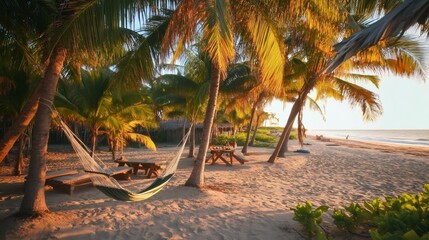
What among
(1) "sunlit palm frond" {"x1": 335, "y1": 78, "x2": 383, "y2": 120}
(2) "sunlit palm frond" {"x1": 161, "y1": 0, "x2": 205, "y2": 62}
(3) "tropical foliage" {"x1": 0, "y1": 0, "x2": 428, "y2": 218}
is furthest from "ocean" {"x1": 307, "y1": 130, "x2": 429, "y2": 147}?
(2) "sunlit palm frond" {"x1": 161, "y1": 0, "x2": 205, "y2": 62}

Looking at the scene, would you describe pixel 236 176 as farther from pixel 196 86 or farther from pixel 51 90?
pixel 51 90

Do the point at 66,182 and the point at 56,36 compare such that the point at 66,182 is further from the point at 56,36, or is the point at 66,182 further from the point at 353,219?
the point at 353,219

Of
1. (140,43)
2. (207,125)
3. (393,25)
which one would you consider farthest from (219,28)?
(207,125)

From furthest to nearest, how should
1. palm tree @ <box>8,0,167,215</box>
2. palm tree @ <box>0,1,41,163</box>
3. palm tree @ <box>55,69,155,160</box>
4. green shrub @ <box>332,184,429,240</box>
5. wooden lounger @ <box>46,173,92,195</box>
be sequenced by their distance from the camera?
palm tree @ <box>55,69,155,160</box>, wooden lounger @ <box>46,173,92,195</box>, palm tree @ <box>0,1,41,163</box>, palm tree @ <box>8,0,167,215</box>, green shrub @ <box>332,184,429,240</box>

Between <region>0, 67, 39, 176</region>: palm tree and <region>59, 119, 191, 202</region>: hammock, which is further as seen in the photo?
<region>0, 67, 39, 176</region>: palm tree

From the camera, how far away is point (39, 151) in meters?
3.06

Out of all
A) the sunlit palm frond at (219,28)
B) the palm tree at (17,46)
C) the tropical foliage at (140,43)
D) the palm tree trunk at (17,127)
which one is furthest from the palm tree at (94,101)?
the sunlit palm frond at (219,28)

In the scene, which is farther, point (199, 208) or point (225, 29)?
point (199, 208)

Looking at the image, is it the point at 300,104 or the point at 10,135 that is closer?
the point at 10,135

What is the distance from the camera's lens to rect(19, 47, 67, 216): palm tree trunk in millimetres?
3016

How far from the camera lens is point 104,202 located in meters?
3.88

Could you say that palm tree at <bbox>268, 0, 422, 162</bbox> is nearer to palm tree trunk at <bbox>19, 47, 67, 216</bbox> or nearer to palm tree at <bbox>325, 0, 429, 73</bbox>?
palm tree at <bbox>325, 0, 429, 73</bbox>

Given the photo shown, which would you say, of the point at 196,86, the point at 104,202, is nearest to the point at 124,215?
the point at 104,202

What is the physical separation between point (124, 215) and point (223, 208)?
1.44 metres
